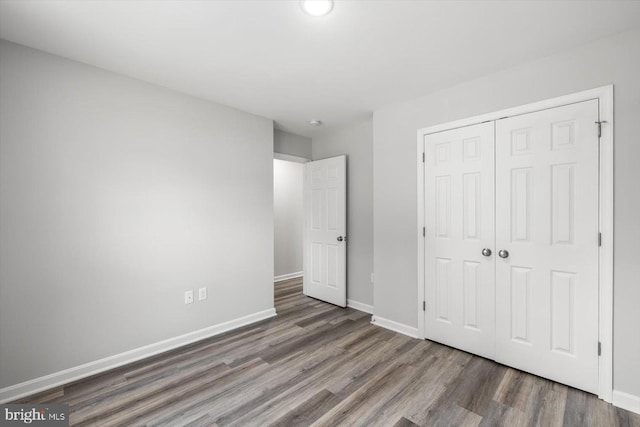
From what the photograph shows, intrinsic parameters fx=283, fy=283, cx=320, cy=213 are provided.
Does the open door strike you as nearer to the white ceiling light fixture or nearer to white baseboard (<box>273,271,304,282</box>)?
white baseboard (<box>273,271,304,282</box>)

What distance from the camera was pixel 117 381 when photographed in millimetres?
2219

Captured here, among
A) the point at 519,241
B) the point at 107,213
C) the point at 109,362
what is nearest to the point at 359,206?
the point at 519,241

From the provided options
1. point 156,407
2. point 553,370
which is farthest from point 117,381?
point 553,370

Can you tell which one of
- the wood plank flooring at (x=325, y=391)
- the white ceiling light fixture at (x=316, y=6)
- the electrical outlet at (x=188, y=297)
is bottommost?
the wood plank flooring at (x=325, y=391)

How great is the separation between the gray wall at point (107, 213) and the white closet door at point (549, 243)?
265 centimetres

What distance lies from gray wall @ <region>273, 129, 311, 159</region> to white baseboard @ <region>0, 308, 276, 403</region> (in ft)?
7.56

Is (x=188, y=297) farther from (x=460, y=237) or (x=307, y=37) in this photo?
(x=460, y=237)

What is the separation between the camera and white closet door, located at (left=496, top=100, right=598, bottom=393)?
79.7 inches

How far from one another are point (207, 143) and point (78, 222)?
1.34 m

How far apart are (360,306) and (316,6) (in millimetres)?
3358

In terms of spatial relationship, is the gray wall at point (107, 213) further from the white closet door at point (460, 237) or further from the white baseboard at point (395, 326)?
the white closet door at point (460, 237)

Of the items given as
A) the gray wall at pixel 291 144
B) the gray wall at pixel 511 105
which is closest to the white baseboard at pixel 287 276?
the gray wall at pixel 291 144

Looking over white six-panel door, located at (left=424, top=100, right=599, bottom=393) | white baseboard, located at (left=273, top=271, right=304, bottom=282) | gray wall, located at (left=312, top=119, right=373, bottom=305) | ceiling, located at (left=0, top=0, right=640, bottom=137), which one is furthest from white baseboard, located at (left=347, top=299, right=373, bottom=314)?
ceiling, located at (left=0, top=0, right=640, bottom=137)

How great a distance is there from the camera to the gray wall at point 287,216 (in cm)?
564
